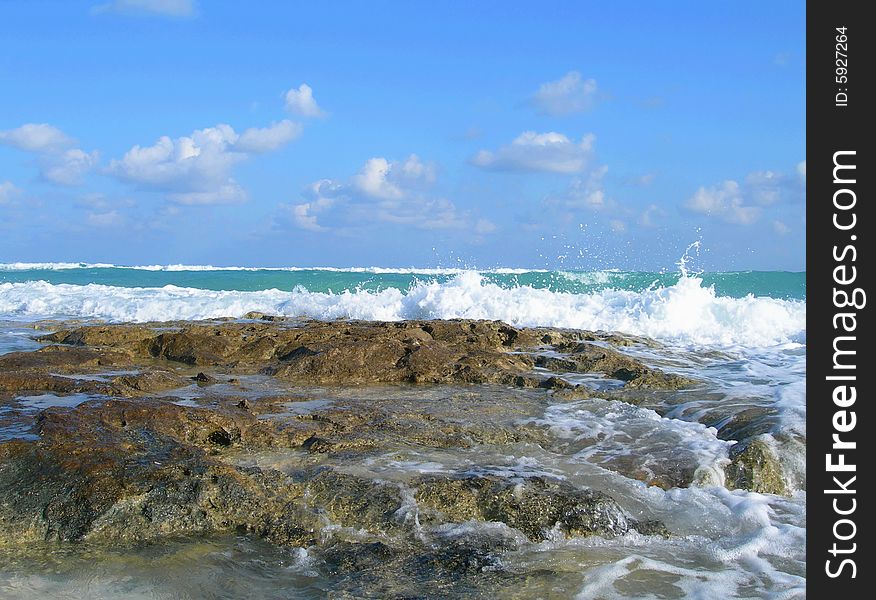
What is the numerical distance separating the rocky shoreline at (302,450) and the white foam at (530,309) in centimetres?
609

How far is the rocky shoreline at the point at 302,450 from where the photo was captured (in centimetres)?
387

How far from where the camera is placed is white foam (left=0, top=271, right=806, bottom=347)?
581 inches

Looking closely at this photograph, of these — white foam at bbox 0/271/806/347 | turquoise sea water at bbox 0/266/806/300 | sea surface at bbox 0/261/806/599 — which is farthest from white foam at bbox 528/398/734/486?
turquoise sea water at bbox 0/266/806/300

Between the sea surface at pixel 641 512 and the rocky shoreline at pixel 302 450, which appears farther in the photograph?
the rocky shoreline at pixel 302 450

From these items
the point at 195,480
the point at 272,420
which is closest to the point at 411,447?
the point at 272,420

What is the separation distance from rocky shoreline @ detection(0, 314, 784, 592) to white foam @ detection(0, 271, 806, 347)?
6085 millimetres

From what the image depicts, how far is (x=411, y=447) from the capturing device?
17.6 ft

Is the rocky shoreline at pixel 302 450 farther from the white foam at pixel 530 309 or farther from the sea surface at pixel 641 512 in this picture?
the white foam at pixel 530 309

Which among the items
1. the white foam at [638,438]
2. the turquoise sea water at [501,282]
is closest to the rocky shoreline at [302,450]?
the white foam at [638,438]

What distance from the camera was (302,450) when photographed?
17.3 feet

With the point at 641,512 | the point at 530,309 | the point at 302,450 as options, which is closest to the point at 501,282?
the point at 530,309

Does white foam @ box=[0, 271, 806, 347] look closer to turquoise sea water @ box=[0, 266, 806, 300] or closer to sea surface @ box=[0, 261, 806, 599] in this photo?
sea surface @ box=[0, 261, 806, 599]

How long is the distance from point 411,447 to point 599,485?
53.1 inches
